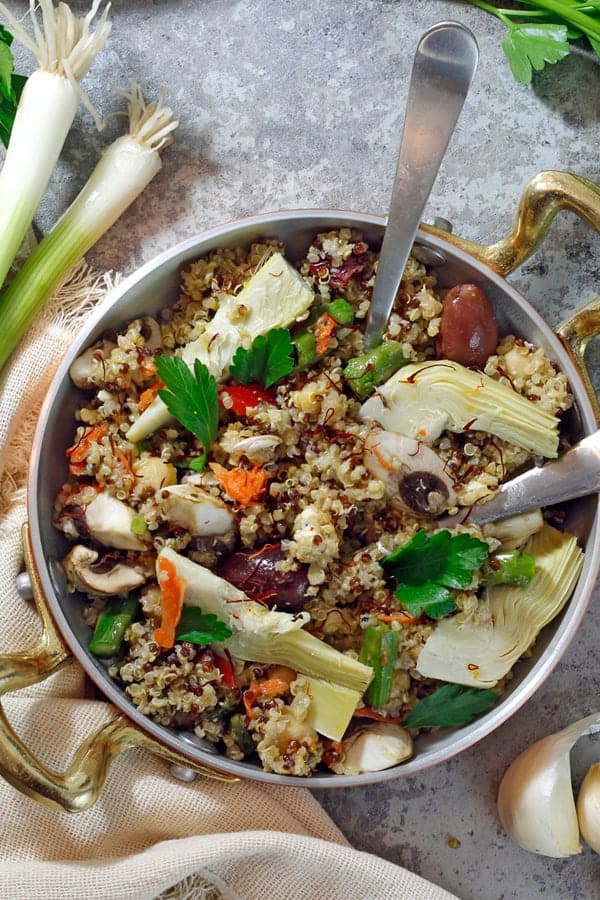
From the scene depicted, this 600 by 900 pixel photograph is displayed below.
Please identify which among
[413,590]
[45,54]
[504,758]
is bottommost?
[504,758]

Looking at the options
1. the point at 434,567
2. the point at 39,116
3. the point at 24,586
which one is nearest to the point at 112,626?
the point at 24,586

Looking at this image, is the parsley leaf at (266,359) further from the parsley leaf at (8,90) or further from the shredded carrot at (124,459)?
the parsley leaf at (8,90)

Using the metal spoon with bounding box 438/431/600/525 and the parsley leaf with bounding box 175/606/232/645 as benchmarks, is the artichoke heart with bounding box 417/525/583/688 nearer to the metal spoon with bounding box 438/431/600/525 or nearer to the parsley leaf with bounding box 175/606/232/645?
the metal spoon with bounding box 438/431/600/525

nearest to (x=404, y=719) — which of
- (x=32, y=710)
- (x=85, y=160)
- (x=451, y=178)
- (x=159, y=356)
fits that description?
(x=32, y=710)

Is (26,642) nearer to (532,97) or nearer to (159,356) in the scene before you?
(159,356)

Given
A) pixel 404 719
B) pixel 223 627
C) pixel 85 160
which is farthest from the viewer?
pixel 85 160
